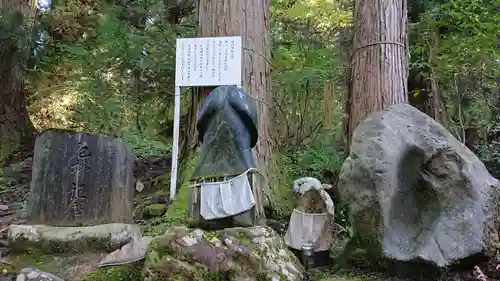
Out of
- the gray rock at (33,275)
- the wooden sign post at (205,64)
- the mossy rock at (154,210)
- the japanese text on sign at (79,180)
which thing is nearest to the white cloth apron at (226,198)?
the japanese text on sign at (79,180)

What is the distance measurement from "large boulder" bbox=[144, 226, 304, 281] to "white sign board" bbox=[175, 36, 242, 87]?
6.91 ft

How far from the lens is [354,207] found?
9.57 ft

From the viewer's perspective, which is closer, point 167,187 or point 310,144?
point 167,187

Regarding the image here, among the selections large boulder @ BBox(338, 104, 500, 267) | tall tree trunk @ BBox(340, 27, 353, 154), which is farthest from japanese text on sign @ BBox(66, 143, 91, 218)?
tall tree trunk @ BBox(340, 27, 353, 154)

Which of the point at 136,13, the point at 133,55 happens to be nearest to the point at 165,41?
the point at 133,55

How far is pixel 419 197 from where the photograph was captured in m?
2.99

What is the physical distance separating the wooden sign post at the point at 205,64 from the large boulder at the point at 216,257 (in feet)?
6.00

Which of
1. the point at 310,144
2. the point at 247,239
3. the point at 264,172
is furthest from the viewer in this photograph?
the point at 310,144

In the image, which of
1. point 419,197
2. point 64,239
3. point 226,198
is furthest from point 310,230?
point 64,239

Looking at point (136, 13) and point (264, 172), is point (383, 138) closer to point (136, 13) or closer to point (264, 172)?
point (264, 172)

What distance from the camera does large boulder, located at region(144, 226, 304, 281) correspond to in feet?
8.25

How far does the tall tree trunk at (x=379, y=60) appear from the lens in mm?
4941

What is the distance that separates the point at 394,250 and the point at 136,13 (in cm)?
565

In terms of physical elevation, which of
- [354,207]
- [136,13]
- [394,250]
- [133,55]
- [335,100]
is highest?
[136,13]
